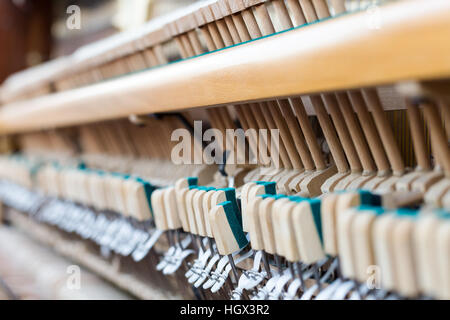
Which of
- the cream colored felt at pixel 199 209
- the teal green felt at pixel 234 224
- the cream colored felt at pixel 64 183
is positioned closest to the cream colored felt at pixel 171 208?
the cream colored felt at pixel 199 209

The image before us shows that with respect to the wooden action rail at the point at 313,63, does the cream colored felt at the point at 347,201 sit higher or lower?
lower

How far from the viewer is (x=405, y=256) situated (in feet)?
2.45

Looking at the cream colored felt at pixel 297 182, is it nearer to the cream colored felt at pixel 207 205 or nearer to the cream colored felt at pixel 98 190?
the cream colored felt at pixel 207 205

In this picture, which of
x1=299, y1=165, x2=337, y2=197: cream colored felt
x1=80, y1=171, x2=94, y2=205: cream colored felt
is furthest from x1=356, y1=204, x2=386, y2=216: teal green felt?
x1=80, y1=171, x2=94, y2=205: cream colored felt

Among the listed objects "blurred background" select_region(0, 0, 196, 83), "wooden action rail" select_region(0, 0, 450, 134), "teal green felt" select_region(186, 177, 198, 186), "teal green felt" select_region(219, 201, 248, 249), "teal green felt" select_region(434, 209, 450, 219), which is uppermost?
"blurred background" select_region(0, 0, 196, 83)

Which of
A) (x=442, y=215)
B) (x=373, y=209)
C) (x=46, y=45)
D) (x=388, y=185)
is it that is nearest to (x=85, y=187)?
(x=388, y=185)

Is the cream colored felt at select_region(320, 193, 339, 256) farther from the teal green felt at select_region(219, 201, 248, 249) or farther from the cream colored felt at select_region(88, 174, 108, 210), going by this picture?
the cream colored felt at select_region(88, 174, 108, 210)

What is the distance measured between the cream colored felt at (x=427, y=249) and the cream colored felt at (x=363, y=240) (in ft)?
0.26

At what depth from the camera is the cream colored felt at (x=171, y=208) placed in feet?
4.76

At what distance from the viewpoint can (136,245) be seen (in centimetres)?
187

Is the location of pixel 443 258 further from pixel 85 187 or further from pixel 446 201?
pixel 85 187

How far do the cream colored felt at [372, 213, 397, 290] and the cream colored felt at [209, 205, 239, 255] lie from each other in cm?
46

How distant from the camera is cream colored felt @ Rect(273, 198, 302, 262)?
3.25 ft
